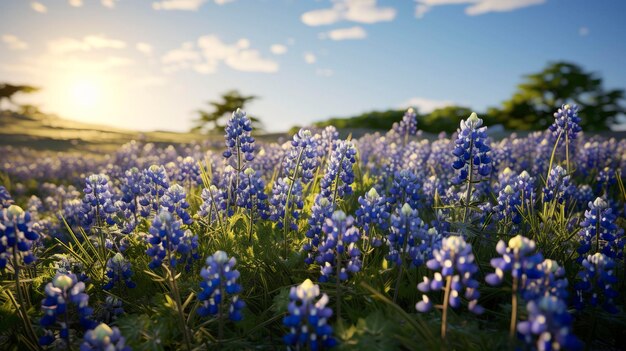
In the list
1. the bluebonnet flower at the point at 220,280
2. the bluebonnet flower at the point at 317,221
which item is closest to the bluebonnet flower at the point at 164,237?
the bluebonnet flower at the point at 220,280

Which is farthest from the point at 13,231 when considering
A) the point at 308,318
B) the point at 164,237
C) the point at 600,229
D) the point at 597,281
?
the point at 600,229

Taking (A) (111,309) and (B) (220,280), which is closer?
(B) (220,280)

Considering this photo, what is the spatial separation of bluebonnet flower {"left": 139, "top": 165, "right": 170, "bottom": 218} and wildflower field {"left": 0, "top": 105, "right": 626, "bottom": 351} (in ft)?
0.07

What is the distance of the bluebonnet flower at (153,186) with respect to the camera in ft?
16.5

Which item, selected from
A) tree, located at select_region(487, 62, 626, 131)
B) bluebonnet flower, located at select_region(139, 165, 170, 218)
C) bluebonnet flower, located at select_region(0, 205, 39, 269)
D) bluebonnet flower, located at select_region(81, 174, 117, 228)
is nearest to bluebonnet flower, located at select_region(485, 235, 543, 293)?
bluebonnet flower, located at select_region(0, 205, 39, 269)

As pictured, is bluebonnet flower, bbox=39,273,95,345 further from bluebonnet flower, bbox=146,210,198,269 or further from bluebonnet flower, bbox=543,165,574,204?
bluebonnet flower, bbox=543,165,574,204

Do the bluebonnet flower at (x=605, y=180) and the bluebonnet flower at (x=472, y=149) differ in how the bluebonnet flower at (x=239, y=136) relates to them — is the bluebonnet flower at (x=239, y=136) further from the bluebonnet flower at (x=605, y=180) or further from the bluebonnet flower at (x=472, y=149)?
the bluebonnet flower at (x=605, y=180)

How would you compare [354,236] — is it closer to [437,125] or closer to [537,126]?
[437,125]

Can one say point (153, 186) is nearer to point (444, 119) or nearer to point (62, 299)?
point (62, 299)

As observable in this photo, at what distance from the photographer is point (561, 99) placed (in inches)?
1503

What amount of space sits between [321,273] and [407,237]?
780 mm

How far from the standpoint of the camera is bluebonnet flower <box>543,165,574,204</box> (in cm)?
533

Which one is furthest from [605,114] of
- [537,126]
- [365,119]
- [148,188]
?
[148,188]

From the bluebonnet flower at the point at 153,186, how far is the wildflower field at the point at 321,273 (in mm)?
23
